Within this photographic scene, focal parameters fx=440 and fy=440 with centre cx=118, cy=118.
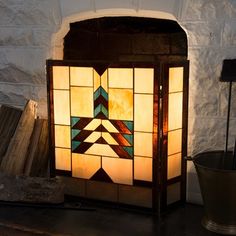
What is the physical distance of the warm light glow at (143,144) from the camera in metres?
2.01

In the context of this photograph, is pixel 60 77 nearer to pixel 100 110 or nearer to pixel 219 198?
pixel 100 110

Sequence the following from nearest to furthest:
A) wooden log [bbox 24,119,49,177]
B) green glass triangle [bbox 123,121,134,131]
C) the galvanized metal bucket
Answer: the galvanized metal bucket, green glass triangle [bbox 123,121,134,131], wooden log [bbox 24,119,49,177]

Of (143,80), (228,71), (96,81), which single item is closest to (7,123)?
(96,81)

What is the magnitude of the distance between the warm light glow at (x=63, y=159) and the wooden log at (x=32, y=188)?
0.40ft

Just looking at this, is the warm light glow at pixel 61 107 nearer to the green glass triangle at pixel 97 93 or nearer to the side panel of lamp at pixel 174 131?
the green glass triangle at pixel 97 93

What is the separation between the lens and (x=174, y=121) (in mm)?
2055

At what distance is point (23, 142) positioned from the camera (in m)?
2.25

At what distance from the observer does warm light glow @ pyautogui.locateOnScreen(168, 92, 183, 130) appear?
6.63ft

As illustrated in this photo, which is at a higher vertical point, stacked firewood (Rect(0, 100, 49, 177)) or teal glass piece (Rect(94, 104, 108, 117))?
teal glass piece (Rect(94, 104, 108, 117))

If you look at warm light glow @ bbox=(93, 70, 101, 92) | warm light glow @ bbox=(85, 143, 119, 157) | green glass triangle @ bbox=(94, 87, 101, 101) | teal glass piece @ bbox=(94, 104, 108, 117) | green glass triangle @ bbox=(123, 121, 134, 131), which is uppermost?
warm light glow @ bbox=(93, 70, 101, 92)

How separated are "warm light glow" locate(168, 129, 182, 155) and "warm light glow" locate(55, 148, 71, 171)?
1.69 ft

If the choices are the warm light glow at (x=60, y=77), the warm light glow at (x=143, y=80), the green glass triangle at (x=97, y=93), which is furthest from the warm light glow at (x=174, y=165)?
the warm light glow at (x=60, y=77)

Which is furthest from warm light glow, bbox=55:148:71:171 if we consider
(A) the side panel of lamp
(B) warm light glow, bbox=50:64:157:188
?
(A) the side panel of lamp

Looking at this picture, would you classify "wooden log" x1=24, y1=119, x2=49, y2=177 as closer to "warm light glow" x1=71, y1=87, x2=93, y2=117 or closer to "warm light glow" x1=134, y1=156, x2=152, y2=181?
"warm light glow" x1=71, y1=87, x2=93, y2=117
